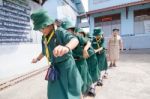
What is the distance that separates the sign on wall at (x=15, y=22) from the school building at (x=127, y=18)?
393 inches

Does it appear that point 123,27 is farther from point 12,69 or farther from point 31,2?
point 12,69

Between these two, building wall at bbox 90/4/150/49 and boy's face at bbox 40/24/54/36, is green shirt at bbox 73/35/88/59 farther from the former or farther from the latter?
building wall at bbox 90/4/150/49

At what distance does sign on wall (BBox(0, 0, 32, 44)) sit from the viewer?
676cm

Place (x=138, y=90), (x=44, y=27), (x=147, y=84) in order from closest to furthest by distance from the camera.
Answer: (x=44, y=27)
(x=138, y=90)
(x=147, y=84)

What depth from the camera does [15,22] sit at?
24.3ft

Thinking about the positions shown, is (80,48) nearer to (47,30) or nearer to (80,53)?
(80,53)

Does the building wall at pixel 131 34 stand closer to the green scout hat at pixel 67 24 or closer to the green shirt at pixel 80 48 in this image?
the green shirt at pixel 80 48

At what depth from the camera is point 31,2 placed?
8836 millimetres

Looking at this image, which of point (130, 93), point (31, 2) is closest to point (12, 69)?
point (31, 2)

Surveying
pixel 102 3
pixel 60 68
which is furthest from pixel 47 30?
pixel 102 3

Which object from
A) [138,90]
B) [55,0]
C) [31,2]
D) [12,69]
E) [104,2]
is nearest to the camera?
[138,90]

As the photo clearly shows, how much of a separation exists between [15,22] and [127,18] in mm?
11505

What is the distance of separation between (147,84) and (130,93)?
0.99 metres

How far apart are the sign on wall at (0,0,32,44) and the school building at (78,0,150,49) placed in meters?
9.99
